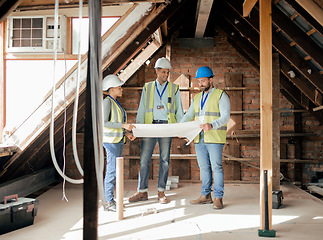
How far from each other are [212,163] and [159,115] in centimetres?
85

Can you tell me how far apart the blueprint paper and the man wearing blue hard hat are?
0.11 meters

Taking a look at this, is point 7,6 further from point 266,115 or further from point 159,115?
point 159,115

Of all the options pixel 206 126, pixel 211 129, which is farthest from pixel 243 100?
pixel 206 126

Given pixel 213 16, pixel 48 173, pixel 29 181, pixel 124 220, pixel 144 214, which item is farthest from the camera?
pixel 213 16

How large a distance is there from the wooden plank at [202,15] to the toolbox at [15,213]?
2.96m

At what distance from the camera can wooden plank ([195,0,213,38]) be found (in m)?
3.99

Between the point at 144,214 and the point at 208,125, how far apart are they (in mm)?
1166

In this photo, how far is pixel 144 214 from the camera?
340 cm

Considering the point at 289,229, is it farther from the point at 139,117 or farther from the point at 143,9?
the point at 143,9

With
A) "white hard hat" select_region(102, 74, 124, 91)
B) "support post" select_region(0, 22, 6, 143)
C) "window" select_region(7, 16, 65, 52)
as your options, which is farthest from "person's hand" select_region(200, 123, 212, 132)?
"support post" select_region(0, 22, 6, 143)

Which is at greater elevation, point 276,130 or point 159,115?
point 159,115

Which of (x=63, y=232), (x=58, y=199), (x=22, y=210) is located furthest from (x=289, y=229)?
(x=58, y=199)

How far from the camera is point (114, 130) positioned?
351 centimetres

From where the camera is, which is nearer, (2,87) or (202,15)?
(202,15)
